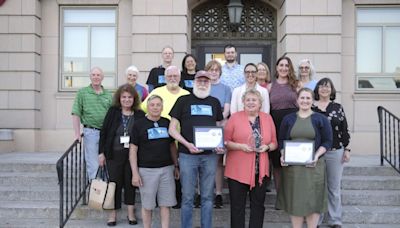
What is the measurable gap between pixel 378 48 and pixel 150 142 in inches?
287

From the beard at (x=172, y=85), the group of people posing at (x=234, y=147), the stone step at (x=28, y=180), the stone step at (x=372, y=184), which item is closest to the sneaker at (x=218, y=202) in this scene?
the group of people posing at (x=234, y=147)

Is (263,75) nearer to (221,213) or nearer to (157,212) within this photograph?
(221,213)

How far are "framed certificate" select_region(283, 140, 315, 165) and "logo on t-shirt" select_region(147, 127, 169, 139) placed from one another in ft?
4.66

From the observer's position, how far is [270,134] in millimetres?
5645

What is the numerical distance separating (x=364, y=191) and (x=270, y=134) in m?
2.52

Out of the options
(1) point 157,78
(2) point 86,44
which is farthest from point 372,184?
(2) point 86,44

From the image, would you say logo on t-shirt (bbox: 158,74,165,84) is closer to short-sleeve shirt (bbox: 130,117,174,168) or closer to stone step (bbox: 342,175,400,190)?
short-sleeve shirt (bbox: 130,117,174,168)

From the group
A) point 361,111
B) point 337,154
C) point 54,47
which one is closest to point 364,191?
point 337,154

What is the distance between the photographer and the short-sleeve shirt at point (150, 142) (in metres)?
5.62

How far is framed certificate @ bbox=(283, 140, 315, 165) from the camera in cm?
544

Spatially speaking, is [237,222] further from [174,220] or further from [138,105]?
[138,105]

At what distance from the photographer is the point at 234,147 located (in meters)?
5.56

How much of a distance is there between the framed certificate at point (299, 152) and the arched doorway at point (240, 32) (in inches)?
242

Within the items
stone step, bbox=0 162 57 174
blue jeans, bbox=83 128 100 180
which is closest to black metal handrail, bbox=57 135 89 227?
blue jeans, bbox=83 128 100 180
